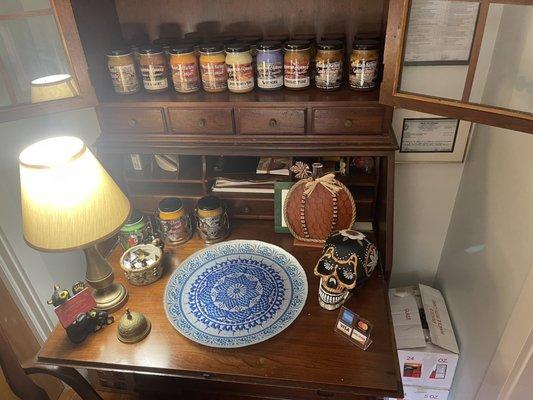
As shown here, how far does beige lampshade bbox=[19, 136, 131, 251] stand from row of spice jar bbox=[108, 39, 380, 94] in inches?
11.1

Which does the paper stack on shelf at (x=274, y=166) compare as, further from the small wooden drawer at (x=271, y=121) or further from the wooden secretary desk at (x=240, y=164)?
the small wooden drawer at (x=271, y=121)

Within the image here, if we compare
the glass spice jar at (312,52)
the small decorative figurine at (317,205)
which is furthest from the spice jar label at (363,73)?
the small decorative figurine at (317,205)

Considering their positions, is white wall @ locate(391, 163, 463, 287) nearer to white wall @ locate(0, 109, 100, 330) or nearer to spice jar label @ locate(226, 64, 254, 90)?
spice jar label @ locate(226, 64, 254, 90)

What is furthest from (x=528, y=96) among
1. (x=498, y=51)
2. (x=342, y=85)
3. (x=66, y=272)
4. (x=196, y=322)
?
(x=66, y=272)

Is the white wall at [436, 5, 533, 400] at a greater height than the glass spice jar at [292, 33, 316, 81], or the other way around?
the glass spice jar at [292, 33, 316, 81]

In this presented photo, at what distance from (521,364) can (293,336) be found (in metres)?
0.56

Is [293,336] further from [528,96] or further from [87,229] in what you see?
[528,96]

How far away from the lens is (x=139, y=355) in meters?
1.01

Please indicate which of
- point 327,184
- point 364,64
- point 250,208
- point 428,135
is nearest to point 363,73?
point 364,64

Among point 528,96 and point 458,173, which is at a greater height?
point 528,96

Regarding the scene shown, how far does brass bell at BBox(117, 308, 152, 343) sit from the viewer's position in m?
1.04

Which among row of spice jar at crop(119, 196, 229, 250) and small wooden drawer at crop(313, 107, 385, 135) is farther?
row of spice jar at crop(119, 196, 229, 250)

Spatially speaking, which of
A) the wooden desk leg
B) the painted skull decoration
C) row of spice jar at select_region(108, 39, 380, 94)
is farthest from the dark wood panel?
the wooden desk leg

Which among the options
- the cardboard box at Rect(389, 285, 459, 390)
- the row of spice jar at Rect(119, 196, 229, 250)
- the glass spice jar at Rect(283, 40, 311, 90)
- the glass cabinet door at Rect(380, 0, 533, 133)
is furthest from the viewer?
the cardboard box at Rect(389, 285, 459, 390)
